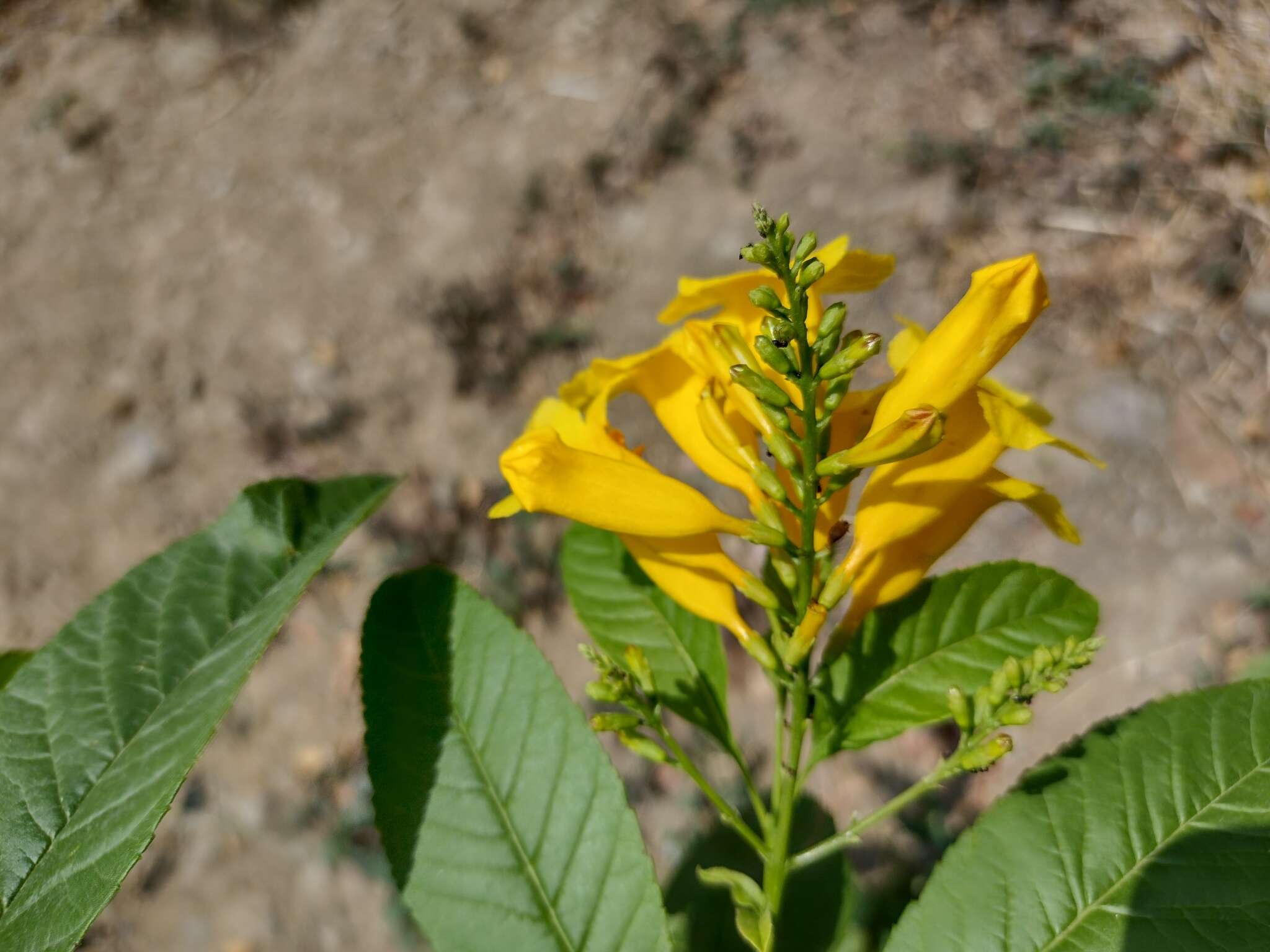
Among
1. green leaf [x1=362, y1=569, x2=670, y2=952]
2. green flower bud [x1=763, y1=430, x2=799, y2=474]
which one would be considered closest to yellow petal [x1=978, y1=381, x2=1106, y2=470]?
green flower bud [x1=763, y1=430, x2=799, y2=474]

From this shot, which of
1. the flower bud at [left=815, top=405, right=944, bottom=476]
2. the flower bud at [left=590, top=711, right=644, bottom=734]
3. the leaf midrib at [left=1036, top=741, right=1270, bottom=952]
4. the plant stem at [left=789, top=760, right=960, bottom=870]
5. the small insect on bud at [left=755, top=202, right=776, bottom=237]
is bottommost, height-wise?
the leaf midrib at [left=1036, top=741, right=1270, bottom=952]

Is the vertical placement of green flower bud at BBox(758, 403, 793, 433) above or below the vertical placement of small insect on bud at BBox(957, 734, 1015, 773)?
above

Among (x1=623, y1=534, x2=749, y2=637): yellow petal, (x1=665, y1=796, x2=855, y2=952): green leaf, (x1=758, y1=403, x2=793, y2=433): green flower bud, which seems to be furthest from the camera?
(x1=665, y1=796, x2=855, y2=952): green leaf

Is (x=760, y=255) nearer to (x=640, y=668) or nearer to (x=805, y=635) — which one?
(x=805, y=635)

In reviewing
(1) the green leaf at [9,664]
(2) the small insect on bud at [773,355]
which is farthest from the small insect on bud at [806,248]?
(1) the green leaf at [9,664]

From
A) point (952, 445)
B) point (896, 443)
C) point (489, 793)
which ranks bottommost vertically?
point (489, 793)

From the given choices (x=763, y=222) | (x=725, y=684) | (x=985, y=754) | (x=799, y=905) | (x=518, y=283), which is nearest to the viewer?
(x=763, y=222)

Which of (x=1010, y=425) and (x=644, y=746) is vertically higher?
(x=1010, y=425)

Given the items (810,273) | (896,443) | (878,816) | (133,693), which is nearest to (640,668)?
(878,816)

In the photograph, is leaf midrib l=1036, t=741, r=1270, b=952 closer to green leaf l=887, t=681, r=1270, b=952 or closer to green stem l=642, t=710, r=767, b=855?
green leaf l=887, t=681, r=1270, b=952
